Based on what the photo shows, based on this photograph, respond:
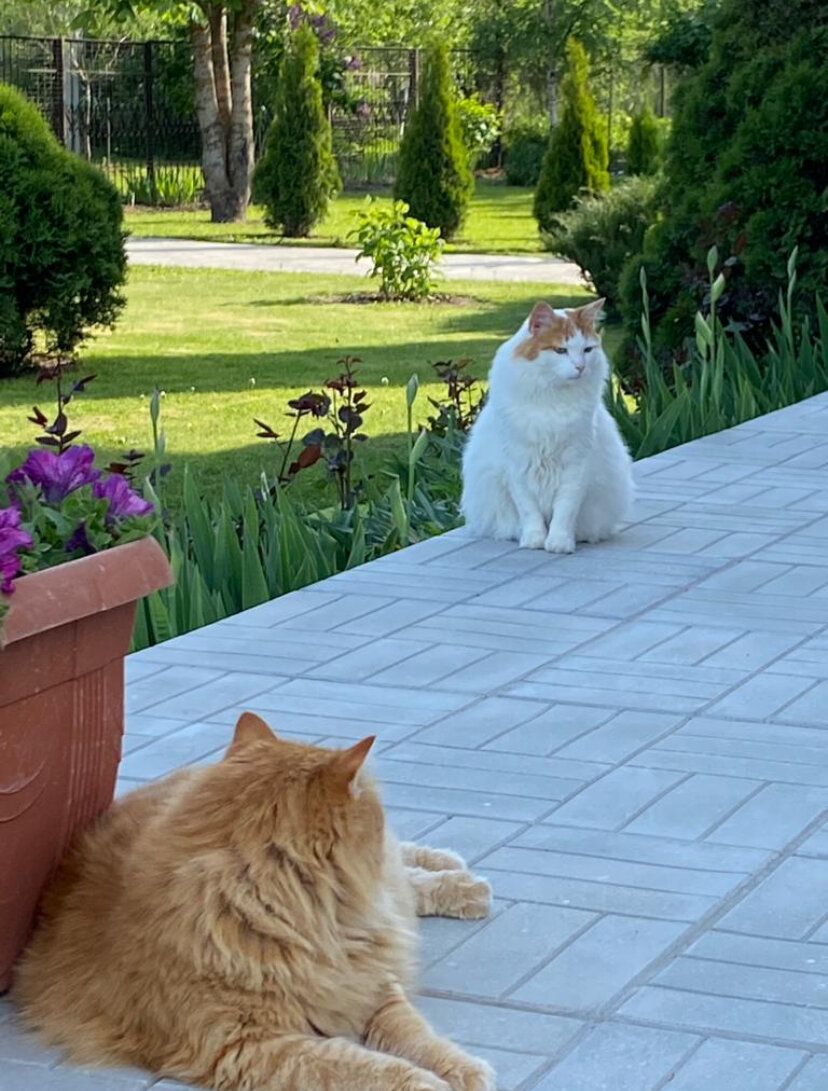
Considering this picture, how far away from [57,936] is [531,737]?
6.32 ft

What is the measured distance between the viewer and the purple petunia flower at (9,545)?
3.18 metres

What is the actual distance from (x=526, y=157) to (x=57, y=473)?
34.2m

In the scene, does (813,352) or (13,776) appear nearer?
(13,776)

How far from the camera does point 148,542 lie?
359 centimetres

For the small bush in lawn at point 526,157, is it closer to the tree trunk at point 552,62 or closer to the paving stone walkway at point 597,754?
the tree trunk at point 552,62

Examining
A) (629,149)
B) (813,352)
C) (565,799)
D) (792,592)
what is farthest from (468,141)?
(565,799)

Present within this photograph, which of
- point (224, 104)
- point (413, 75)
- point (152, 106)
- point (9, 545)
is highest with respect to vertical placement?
point (413, 75)

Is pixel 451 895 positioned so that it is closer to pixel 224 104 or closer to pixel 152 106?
pixel 224 104

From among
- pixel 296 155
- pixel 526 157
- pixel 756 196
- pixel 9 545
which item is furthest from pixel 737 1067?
pixel 526 157

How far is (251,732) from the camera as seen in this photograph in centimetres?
333

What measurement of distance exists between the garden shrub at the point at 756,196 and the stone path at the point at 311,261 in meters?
8.37

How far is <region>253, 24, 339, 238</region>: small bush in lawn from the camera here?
2536 centimetres

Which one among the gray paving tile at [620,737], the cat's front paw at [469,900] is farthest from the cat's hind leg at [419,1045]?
the gray paving tile at [620,737]

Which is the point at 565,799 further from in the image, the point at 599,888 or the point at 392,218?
the point at 392,218
